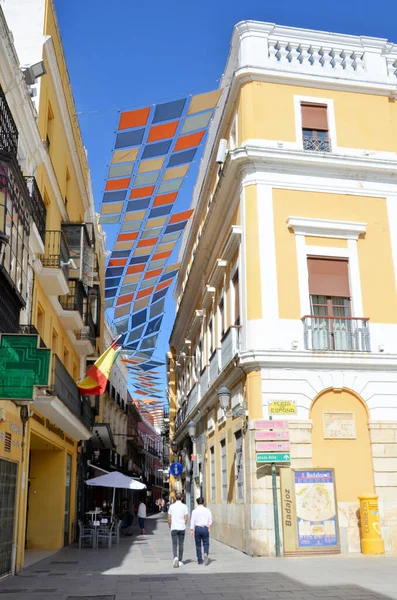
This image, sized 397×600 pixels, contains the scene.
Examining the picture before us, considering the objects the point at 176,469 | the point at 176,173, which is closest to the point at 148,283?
the point at 176,173

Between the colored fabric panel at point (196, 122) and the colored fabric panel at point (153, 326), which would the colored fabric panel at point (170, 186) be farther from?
the colored fabric panel at point (153, 326)

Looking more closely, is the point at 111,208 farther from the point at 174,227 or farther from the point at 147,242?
the point at 174,227

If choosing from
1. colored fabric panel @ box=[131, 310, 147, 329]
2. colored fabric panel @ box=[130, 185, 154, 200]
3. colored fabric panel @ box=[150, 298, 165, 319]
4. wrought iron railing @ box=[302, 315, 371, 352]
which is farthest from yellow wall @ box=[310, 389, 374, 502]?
colored fabric panel @ box=[131, 310, 147, 329]

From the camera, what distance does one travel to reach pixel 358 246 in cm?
1559

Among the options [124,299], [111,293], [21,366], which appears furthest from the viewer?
[124,299]

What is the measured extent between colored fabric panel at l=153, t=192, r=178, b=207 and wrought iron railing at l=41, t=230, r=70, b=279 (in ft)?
9.66

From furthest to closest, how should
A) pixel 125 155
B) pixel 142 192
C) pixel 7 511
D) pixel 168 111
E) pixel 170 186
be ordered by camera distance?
pixel 170 186 → pixel 142 192 → pixel 125 155 → pixel 168 111 → pixel 7 511

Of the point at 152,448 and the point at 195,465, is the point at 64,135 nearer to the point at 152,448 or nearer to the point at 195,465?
the point at 195,465

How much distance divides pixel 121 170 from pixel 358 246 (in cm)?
629

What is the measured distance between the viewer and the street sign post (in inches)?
527

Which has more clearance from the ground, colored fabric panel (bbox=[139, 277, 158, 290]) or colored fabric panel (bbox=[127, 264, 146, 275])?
colored fabric panel (bbox=[139, 277, 158, 290])

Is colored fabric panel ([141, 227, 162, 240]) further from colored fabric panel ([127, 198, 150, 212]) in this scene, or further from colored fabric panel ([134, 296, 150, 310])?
colored fabric panel ([134, 296, 150, 310])

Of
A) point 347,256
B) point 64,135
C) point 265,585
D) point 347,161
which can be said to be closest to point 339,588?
point 265,585

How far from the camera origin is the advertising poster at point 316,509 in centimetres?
1321
